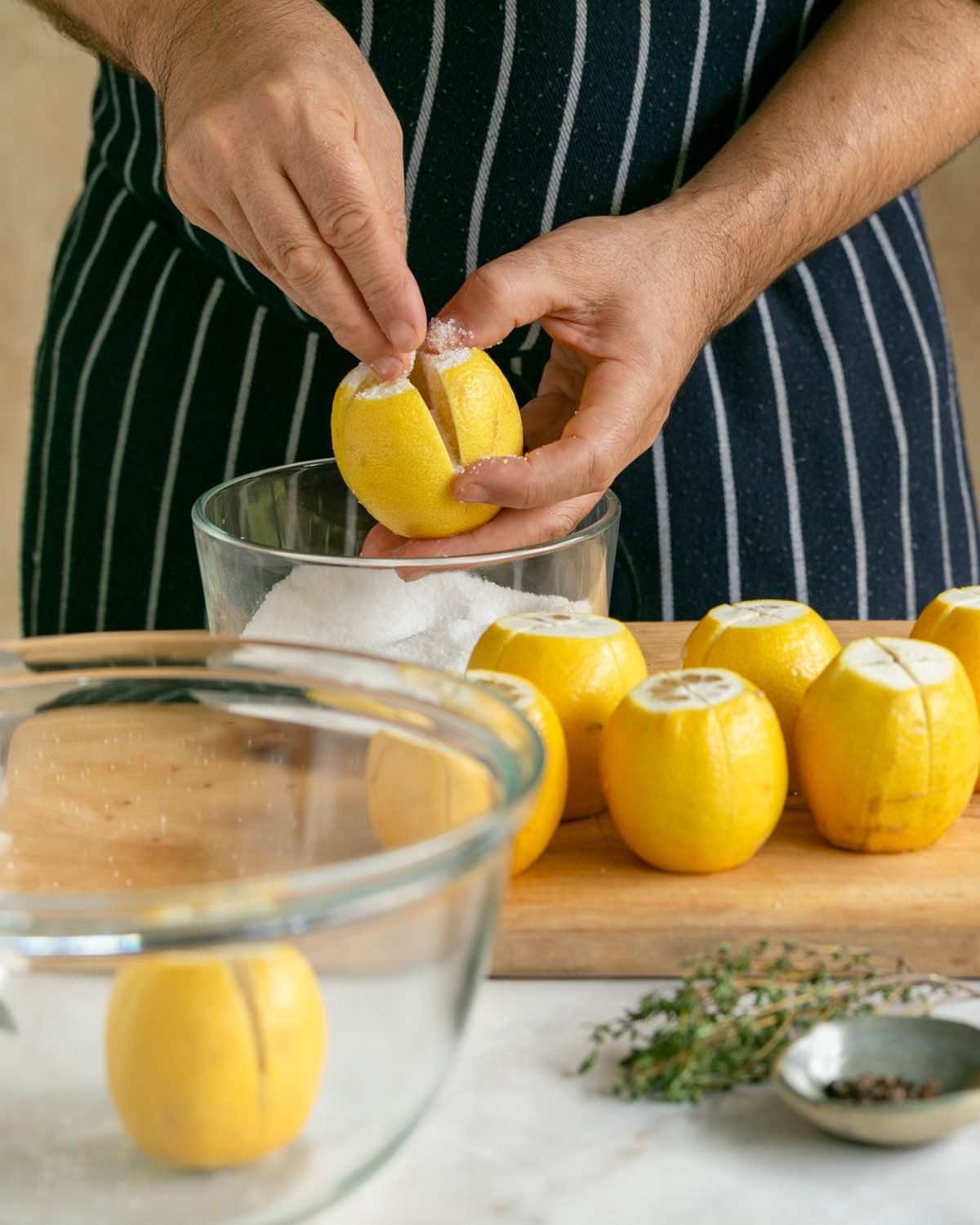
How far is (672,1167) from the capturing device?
48cm

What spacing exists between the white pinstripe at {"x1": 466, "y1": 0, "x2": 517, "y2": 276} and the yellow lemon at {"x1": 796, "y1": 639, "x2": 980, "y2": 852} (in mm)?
584

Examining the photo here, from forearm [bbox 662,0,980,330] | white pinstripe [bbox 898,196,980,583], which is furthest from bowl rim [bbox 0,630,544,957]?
white pinstripe [bbox 898,196,980,583]

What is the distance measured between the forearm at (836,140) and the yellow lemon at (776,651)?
0.36 meters

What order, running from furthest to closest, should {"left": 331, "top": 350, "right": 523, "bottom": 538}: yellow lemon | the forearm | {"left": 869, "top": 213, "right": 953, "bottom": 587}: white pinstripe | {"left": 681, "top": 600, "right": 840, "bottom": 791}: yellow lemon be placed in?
{"left": 869, "top": 213, "right": 953, "bottom": 587}: white pinstripe, the forearm, {"left": 331, "top": 350, "right": 523, "bottom": 538}: yellow lemon, {"left": 681, "top": 600, "right": 840, "bottom": 791}: yellow lemon

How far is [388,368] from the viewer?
863 millimetres

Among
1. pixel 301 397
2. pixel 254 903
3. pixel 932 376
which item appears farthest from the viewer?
pixel 932 376

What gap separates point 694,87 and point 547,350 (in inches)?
9.4

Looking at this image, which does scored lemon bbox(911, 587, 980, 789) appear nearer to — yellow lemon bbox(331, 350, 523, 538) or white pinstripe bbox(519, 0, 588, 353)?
yellow lemon bbox(331, 350, 523, 538)

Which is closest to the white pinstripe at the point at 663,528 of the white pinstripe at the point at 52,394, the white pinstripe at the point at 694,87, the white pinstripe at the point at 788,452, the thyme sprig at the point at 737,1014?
the white pinstripe at the point at 788,452

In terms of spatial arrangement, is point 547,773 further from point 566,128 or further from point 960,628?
point 566,128

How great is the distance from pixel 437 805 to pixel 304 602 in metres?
0.30

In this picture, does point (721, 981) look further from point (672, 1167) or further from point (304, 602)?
point (304, 602)

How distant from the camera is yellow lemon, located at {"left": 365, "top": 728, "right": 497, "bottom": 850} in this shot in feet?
1.73

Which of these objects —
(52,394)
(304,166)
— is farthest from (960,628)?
(52,394)
